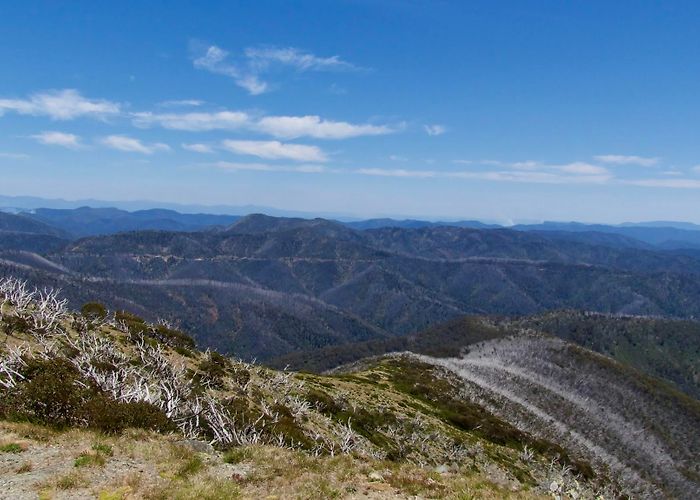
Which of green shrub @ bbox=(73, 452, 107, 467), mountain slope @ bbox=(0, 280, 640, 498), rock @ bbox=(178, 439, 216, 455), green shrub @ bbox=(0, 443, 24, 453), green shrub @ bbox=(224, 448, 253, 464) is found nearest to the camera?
green shrub @ bbox=(73, 452, 107, 467)

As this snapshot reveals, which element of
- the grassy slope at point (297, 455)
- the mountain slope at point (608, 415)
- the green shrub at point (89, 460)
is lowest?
the mountain slope at point (608, 415)

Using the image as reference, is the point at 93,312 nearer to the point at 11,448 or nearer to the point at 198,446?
the point at 11,448

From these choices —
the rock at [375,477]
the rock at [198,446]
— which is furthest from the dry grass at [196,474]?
the rock at [198,446]

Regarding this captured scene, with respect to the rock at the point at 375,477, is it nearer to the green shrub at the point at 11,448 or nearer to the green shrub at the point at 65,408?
the green shrub at the point at 65,408

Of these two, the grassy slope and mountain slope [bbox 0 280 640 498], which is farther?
mountain slope [bbox 0 280 640 498]

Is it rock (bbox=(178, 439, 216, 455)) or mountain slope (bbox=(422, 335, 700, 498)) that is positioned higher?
rock (bbox=(178, 439, 216, 455))

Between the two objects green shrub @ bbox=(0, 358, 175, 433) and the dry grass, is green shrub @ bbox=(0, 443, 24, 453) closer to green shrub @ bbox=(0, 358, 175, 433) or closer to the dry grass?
the dry grass

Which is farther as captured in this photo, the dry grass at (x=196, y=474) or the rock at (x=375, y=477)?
the rock at (x=375, y=477)

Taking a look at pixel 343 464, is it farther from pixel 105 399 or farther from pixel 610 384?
pixel 610 384

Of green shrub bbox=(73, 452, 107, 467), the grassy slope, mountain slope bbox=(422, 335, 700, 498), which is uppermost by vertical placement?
green shrub bbox=(73, 452, 107, 467)

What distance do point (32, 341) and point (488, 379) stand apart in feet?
484

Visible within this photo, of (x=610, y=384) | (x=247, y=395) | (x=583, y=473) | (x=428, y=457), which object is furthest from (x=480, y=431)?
(x=610, y=384)

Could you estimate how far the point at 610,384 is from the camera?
189 metres

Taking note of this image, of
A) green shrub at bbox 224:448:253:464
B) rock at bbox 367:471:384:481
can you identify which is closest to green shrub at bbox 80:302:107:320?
green shrub at bbox 224:448:253:464
